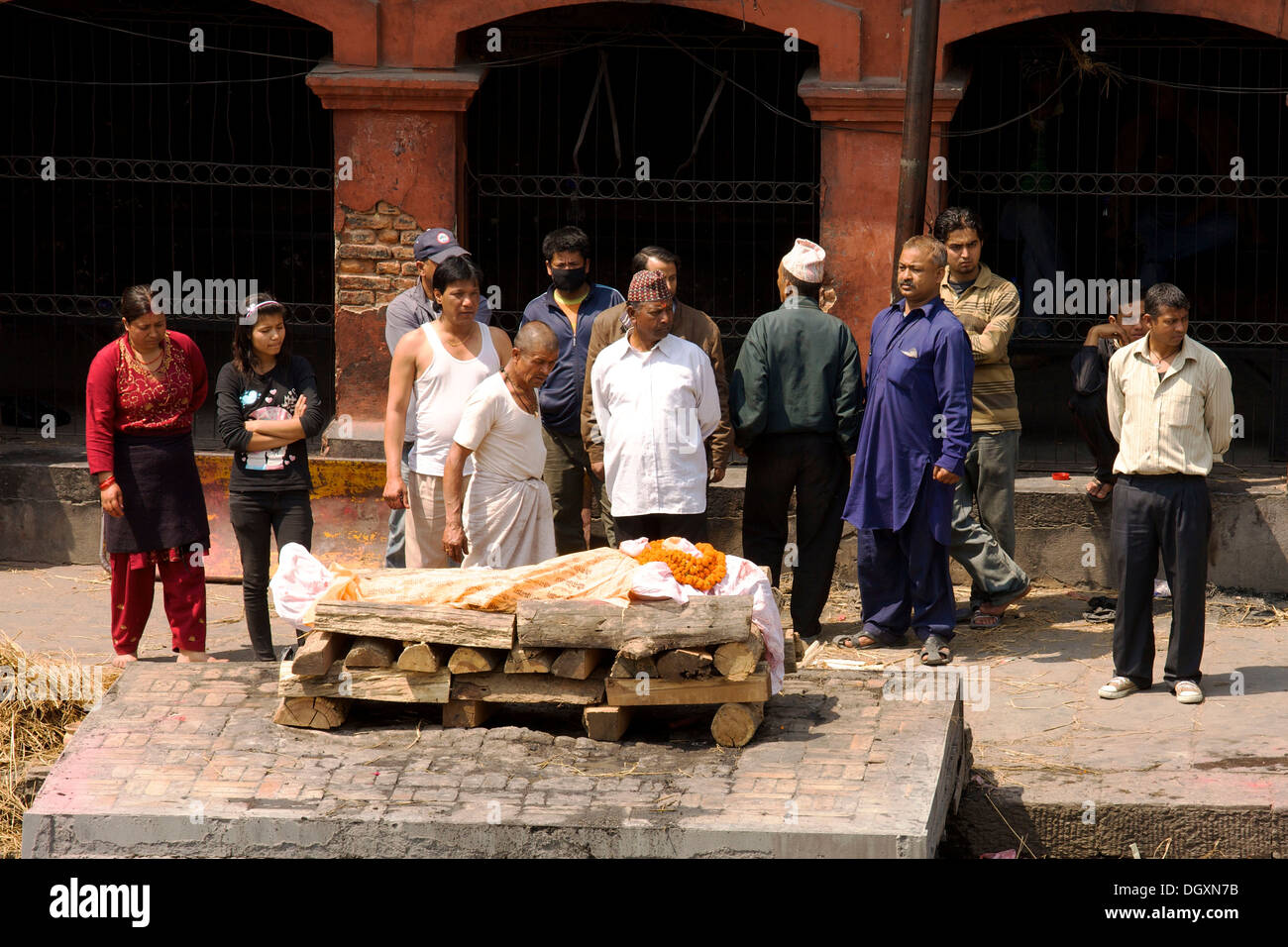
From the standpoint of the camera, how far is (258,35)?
11.5 metres

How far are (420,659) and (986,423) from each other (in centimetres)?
373

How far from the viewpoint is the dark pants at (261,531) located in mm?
7641

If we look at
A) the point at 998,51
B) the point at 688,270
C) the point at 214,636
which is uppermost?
the point at 998,51

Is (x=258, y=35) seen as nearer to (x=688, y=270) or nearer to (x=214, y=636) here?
(x=688, y=270)

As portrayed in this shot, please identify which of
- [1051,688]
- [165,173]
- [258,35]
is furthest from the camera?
[165,173]

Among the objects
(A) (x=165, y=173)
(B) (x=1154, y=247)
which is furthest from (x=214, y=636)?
(B) (x=1154, y=247)

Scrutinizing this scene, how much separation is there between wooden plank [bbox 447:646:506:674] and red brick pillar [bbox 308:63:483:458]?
3862mm

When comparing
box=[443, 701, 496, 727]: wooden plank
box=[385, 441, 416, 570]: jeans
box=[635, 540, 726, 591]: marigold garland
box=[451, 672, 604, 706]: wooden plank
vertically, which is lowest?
box=[443, 701, 496, 727]: wooden plank

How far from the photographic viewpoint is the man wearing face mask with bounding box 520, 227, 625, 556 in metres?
8.30

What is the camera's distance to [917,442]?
7805mm

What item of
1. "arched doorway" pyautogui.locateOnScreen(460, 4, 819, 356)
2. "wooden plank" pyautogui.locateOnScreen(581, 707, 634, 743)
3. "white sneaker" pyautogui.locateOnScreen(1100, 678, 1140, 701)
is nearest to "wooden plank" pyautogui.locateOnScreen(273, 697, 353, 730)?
"wooden plank" pyautogui.locateOnScreen(581, 707, 634, 743)

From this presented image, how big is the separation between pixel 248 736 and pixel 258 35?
699 cm

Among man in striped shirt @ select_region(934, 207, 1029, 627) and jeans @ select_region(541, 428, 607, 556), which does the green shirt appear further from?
jeans @ select_region(541, 428, 607, 556)
